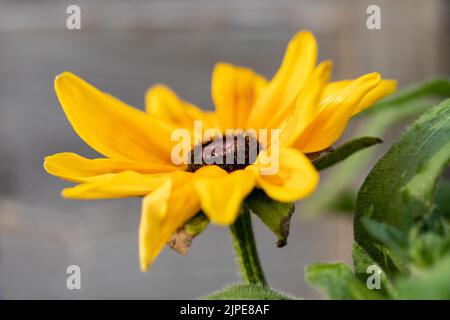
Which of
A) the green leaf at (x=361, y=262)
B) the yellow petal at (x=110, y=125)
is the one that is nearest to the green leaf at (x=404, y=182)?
the green leaf at (x=361, y=262)

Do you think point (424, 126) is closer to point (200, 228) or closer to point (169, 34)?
point (200, 228)

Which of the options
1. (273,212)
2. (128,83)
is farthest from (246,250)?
(128,83)

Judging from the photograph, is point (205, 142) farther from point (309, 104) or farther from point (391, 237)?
point (391, 237)

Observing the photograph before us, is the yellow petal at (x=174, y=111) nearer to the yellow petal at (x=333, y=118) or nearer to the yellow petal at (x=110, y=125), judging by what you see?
the yellow petal at (x=110, y=125)

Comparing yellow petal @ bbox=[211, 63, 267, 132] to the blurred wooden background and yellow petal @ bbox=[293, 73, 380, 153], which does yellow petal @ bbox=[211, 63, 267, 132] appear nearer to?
yellow petal @ bbox=[293, 73, 380, 153]

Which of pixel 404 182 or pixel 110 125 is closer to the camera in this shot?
pixel 404 182

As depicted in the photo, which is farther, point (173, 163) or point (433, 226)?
point (173, 163)
